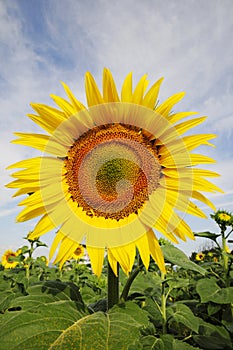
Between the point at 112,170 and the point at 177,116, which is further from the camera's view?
the point at 112,170

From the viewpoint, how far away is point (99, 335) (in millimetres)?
1295

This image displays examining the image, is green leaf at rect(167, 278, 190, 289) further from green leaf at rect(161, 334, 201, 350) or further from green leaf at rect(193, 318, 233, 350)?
green leaf at rect(161, 334, 201, 350)

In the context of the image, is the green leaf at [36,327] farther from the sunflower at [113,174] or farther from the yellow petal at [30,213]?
the yellow petal at [30,213]

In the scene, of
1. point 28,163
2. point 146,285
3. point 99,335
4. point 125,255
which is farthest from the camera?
point 146,285

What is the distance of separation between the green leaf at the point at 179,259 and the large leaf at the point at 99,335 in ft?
1.53

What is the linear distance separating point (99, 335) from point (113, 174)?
1213 millimetres

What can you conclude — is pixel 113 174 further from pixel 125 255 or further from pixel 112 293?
pixel 112 293

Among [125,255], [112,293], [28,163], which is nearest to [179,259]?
[125,255]

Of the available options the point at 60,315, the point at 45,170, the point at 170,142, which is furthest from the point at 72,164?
the point at 60,315

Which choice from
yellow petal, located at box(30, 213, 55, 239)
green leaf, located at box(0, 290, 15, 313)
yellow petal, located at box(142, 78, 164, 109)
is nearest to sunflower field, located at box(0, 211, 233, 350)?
yellow petal, located at box(30, 213, 55, 239)

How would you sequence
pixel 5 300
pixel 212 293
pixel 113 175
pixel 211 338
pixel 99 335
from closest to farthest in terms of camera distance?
pixel 99 335 → pixel 113 175 → pixel 211 338 → pixel 212 293 → pixel 5 300

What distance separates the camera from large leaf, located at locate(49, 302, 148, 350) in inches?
49.3

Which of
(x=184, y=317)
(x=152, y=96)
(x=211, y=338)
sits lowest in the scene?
(x=211, y=338)

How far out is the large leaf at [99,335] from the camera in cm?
125
